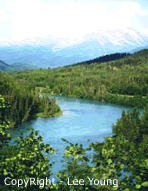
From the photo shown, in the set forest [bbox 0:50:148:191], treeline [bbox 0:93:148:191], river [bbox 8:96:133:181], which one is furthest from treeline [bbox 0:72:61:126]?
treeline [bbox 0:93:148:191]

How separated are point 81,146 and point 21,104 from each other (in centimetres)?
5793

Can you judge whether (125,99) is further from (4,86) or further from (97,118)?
(4,86)

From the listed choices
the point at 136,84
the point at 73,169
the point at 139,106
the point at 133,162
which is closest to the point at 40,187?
the point at 73,169

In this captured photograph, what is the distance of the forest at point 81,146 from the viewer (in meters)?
9.95

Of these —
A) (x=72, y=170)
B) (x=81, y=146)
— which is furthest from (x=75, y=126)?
(x=72, y=170)

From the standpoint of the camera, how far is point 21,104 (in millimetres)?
69062

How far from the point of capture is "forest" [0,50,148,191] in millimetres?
9946

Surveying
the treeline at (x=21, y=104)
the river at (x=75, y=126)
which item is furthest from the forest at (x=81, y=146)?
the river at (x=75, y=126)

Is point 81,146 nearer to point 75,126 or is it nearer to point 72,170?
point 72,170

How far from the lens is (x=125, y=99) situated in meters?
101

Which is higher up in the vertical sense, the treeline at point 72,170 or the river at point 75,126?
the treeline at point 72,170

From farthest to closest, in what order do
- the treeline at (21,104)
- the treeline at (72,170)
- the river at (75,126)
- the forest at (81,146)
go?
the treeline at (21,104), the river at (75,126), the forest at (81,146), the treeline at (72,170)

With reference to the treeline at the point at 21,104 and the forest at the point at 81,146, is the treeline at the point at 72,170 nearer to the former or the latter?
the forest at the point at 81,146

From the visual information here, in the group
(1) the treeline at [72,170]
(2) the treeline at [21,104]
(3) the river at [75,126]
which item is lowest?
(3) the river at [75,126]
